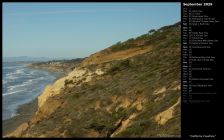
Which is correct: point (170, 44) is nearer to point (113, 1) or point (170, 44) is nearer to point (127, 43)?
point (127, 43)

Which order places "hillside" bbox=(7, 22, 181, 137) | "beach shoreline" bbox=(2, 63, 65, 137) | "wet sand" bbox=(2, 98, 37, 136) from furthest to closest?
"wet sand" bbox=(2, 98, 37, 136)
"beach shoreline" bbox=(2, 63, 65, 137)
"hillside" bbox=(7, 22, 181, 137)

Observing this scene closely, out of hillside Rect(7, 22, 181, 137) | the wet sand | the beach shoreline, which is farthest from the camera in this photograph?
the wet sand

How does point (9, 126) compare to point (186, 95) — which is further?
point (9, 126)

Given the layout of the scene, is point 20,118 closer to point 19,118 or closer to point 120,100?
point 19,118

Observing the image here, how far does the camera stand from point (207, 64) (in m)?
9.13

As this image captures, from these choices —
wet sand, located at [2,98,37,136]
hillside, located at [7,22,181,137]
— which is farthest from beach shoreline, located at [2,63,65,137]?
hillside, located at [7,22,181,137]

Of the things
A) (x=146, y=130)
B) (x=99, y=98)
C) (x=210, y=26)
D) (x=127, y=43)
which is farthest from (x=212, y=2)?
(x=127, y=43)

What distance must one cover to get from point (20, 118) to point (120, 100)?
2821 cm

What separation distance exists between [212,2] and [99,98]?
655 inches

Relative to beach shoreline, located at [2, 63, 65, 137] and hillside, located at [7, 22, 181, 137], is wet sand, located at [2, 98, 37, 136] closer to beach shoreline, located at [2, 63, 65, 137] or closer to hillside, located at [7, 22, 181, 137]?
beach shoreline, located at [2, 63, 65, 137]

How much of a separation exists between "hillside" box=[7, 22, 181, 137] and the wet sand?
906 centimetres

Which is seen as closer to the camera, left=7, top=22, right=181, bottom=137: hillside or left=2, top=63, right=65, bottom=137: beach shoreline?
left=7, top=22, right=181, bottom=137: hillside

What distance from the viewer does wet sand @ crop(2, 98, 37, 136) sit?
43.7 meters

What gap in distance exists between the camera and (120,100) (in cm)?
2394
